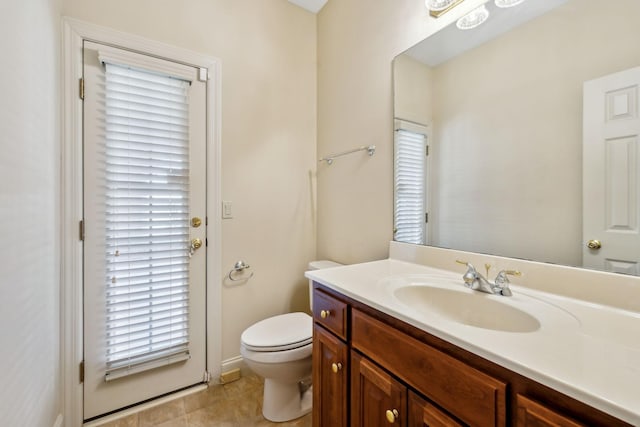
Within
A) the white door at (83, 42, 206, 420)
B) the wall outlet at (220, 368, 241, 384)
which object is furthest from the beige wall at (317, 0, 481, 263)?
the wall outlet at (220, 368, 241, 384)

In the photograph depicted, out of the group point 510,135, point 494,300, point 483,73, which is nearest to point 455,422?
point 494,300

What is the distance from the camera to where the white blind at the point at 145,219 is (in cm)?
146

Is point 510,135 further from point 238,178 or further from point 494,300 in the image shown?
point 238,178

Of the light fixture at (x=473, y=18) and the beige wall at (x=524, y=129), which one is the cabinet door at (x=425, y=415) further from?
the light fixture at (x=473, y=18)

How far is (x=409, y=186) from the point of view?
4.81 feet

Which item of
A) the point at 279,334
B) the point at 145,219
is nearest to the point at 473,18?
the point at 279,334

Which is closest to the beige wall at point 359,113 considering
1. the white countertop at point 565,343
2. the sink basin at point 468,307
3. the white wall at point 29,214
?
the sink basin at point 468,307

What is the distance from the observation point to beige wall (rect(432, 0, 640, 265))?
34.6 inches

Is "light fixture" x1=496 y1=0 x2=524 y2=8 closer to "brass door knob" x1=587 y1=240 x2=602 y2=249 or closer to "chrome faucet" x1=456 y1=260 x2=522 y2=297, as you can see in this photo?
"brass door knob" x1=587 y1=240 x2=602 y2=249

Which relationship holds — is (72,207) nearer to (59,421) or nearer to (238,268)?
(238,268)

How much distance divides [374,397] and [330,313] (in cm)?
32

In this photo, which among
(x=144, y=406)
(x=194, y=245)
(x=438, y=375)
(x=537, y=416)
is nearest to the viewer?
(x=537, y=416)

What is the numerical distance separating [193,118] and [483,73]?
155 cm

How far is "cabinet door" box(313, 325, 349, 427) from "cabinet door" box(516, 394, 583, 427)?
56cm
